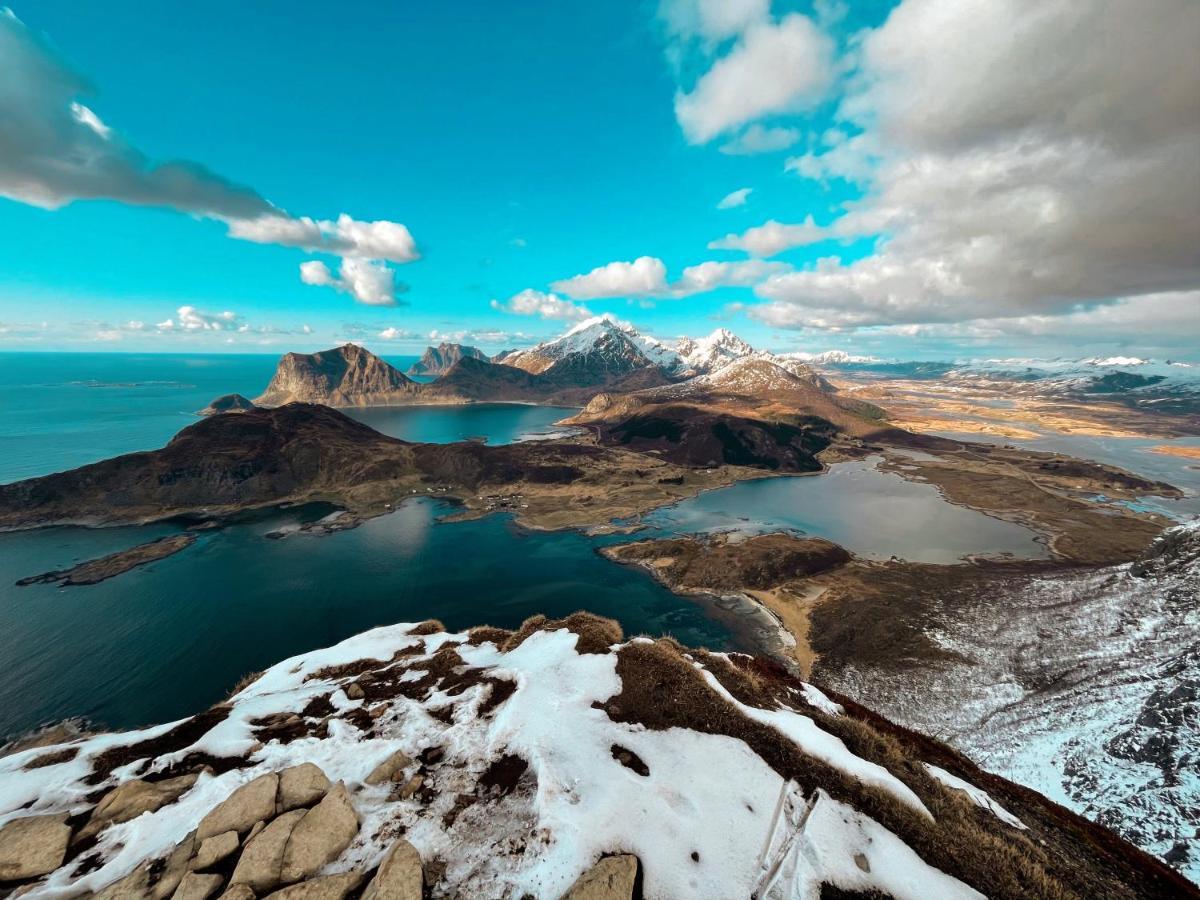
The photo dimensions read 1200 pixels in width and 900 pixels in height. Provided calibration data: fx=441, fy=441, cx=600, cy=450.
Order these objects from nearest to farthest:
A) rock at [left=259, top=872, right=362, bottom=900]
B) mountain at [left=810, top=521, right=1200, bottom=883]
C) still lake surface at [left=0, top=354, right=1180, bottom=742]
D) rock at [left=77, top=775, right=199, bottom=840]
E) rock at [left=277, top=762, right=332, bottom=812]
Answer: rock at [left=259, top=872, right=362, bottom=900] < rock at [left=77, top=775, right=199, bottom=840] < rock at [left=277, top=762, right=332, bottom=812] < mountain at [left=810, top=521, right=1200, bottom=883] < still lake surface at [left=0, top=354, right=1180, bottom=742]

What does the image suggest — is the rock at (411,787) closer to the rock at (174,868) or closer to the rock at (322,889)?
the rock at (322,889)

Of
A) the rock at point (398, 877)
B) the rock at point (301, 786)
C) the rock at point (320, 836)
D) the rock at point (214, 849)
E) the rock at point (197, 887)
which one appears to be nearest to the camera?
the rock at point (197, 887)

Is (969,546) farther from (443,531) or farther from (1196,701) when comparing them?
(443,531)

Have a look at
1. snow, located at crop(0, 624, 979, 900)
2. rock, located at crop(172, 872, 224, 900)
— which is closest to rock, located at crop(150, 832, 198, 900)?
rock, located at crop(172, 872, 224, 900)

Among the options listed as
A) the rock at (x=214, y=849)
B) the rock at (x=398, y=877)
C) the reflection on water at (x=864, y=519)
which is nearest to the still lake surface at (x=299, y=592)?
the reflection on water at (x=864, y=519)

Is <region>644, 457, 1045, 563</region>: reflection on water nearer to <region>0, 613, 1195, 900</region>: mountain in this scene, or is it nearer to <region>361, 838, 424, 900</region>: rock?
<region>0, 613, 1195, 900</region>: mountain

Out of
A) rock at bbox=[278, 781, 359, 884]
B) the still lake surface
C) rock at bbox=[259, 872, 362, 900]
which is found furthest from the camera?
the still lake surface

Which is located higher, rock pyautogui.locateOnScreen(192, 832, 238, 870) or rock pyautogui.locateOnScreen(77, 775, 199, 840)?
rock pyautogui.locateOnScreen(192, 832, 238, 870)
